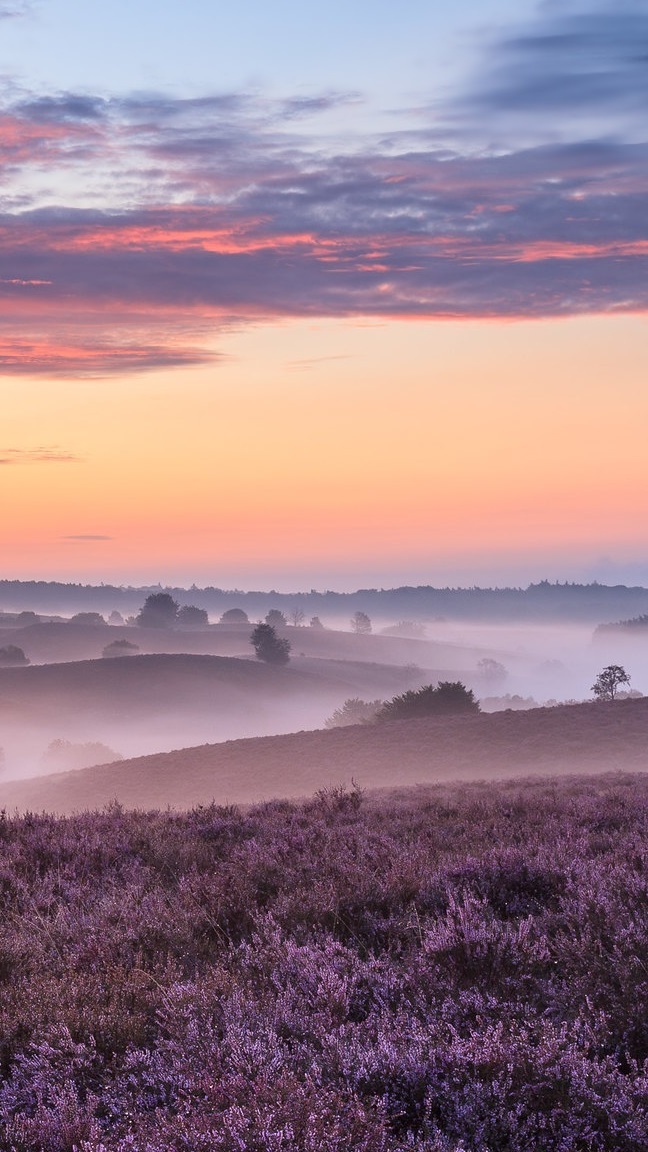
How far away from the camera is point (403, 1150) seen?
286 centimetres

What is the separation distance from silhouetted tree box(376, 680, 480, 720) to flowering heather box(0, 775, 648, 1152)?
53952 millimetres

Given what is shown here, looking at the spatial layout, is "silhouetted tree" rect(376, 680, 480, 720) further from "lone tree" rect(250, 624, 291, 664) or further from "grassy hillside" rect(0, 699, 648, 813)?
"lone tree" rect(250, 624, 291, 664)

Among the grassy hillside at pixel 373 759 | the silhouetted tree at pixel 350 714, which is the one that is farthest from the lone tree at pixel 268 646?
the grassy hillside at pixel 373 759

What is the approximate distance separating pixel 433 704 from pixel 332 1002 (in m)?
58.5

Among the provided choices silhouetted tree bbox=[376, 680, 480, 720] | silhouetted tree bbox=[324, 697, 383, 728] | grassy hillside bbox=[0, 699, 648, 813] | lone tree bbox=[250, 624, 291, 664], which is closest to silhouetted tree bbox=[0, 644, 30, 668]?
lone tree bbox=[250, 624, 291, 664]

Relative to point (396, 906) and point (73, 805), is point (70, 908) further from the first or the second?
point (73, 805)

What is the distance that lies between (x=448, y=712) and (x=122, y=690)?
72.4m

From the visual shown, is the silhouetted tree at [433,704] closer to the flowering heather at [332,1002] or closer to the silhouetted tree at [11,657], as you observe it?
the flowering heather at [332,1002]

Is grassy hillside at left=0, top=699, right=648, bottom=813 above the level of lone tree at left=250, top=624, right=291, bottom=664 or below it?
below

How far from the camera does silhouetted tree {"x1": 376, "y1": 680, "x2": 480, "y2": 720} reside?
2393 inches

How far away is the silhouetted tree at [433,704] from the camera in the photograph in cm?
6078

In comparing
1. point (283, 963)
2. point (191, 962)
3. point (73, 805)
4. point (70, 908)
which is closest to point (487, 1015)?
point (283, 963)

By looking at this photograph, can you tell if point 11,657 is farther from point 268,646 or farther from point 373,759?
point 373,759

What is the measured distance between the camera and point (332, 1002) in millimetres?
3922
